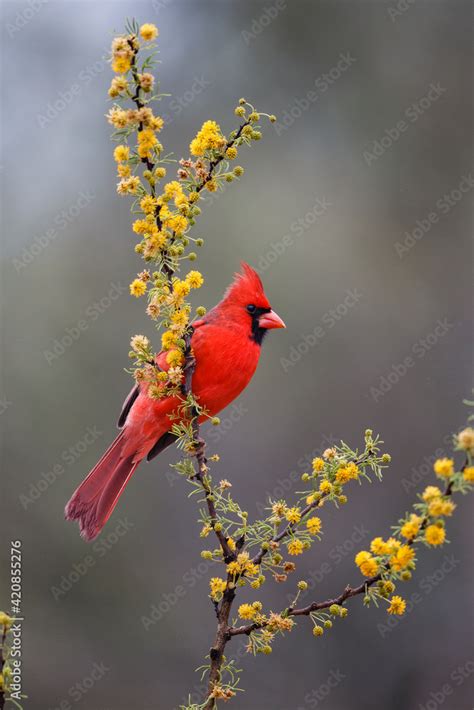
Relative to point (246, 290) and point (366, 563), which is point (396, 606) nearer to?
point (366, 563)

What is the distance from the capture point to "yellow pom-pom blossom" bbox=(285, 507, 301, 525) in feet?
6.07

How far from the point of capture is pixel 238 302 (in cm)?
332

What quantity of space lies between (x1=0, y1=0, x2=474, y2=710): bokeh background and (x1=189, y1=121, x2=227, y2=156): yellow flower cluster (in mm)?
3421

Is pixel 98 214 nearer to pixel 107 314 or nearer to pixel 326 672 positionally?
pixel 107 314

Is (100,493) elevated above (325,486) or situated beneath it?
situated beneath

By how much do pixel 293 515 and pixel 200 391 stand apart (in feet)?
4.23

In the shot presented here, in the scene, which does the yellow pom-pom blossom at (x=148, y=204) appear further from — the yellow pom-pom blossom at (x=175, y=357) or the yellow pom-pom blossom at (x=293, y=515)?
the yellow pom-pom blossom at (x=293, y=515)

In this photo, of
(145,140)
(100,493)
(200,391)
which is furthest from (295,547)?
(100,493)

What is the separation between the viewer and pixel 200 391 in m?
3.09

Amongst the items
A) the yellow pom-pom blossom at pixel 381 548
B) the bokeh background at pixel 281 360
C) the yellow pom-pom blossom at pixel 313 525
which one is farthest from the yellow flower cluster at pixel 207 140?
the bokeh background at pixel 281 360

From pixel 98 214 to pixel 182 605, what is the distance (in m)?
2.90

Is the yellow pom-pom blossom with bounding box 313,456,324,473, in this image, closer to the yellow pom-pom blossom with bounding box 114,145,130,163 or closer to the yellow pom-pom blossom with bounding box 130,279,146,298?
the yellow pom-pom blossom with bounding box 130,279,146,298

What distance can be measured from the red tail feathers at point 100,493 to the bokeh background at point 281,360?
6.50 feet

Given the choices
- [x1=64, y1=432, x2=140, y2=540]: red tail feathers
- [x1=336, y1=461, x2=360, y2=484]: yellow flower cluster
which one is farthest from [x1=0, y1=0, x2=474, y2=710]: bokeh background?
[x1=336, y1=461, x2=360, y2=484]: yellow flower cluster
